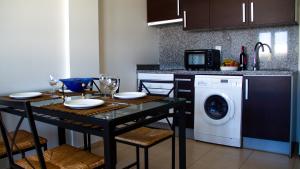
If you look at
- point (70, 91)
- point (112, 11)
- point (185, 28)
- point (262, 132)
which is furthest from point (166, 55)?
point (70, 91)

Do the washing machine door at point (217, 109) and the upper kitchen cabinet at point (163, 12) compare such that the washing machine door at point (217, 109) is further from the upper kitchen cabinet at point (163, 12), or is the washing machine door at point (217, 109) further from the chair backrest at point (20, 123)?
the chair backrest at point (20, 123)

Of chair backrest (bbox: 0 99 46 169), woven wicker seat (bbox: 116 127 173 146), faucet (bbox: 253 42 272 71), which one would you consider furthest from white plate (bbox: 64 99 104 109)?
faucet (bbox: 253 42 272 71)

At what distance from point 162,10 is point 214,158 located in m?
2.21

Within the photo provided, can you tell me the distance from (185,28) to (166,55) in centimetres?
73

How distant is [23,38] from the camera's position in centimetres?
248

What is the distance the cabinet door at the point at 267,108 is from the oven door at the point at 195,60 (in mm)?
648

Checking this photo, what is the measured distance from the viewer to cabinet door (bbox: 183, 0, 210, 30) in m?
3.49

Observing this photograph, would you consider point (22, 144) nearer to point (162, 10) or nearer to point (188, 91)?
point (188, 91)

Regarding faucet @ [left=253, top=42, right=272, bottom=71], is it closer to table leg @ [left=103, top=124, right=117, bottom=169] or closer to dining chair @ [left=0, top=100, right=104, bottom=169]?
dining chair @ [left=0, top=100, right=104, bottom=169]

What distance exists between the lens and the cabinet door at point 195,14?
11.5 ft

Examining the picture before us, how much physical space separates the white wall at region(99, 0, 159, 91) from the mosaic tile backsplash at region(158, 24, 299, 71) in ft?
0.92

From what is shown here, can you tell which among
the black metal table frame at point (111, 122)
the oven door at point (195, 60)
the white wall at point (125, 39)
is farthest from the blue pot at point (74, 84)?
the oven door at point (195, 60)

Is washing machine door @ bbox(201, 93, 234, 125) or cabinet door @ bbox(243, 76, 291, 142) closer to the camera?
cabinet door @ bbox(243, 76, 291, 142)

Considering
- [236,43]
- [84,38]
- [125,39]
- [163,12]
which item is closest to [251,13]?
[236,43]
